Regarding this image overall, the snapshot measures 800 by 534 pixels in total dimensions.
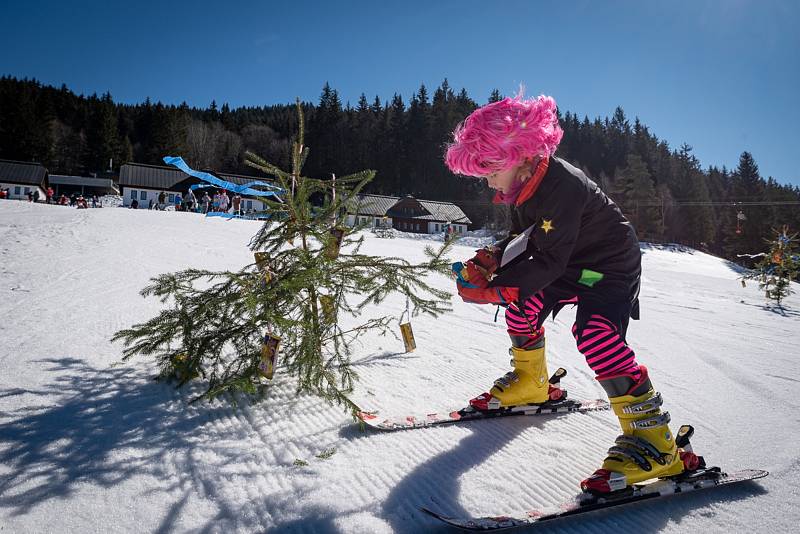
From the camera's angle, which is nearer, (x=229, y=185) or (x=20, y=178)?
(x=229, y=185)

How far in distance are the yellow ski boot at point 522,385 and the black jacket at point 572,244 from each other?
594mm

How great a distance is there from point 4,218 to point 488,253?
45.8 ft

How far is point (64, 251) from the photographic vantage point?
6.83 m

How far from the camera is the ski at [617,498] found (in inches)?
57.3

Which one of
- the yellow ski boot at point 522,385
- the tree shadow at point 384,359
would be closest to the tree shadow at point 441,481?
the yellow ski boot at point 522,385

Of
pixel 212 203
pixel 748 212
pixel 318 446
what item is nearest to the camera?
pixel 318 446

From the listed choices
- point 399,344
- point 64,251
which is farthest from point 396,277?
point 64,251

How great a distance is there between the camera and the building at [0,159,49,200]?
51750 millimetres

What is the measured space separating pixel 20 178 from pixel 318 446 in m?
70.9

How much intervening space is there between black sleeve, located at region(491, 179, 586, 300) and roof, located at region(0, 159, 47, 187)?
2778 inches

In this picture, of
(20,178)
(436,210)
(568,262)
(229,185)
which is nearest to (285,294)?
(229,185)

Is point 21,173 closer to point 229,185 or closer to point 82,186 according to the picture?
point 82,186

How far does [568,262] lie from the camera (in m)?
2.18

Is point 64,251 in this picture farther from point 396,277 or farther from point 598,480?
point 598,480
